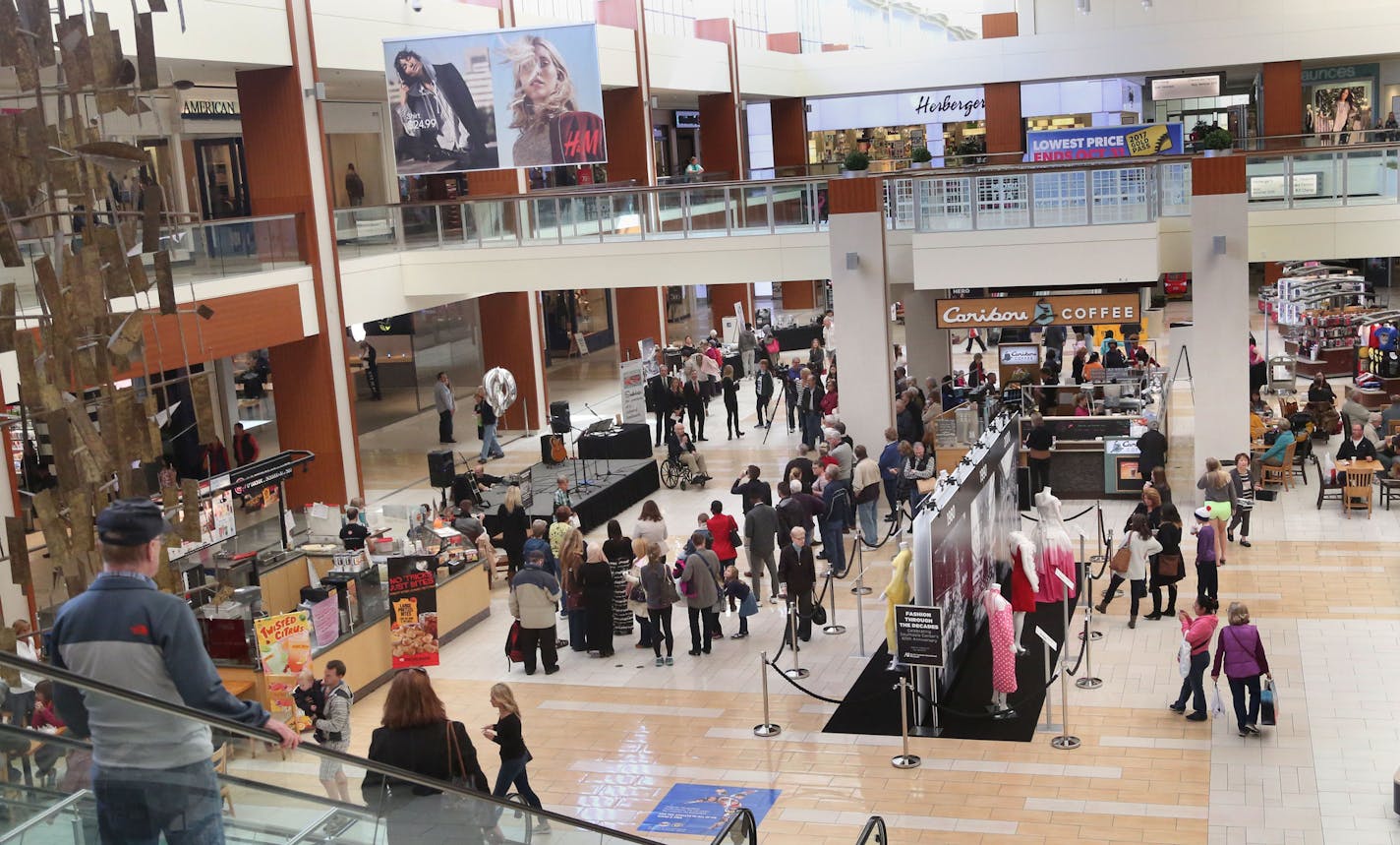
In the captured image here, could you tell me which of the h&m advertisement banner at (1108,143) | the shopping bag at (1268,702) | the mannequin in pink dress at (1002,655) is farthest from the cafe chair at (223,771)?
the h&m advertisement banner at (1108,143)

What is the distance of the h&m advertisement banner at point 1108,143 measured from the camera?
22.9m

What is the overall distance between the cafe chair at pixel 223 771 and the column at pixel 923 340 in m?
20.8

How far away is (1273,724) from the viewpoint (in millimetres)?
12109

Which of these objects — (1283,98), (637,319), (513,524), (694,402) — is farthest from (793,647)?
(1283,98)

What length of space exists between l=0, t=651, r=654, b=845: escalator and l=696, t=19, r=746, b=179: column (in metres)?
33.5

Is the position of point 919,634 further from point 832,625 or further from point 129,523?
point 129,523

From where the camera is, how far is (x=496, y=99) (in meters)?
21.8

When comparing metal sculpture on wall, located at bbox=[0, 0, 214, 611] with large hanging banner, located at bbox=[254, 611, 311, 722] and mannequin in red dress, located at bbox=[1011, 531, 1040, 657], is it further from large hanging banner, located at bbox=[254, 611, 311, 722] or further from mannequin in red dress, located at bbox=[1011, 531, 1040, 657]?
mannequin in red dress, located at bbox=[1011, 531, 1040, 657]

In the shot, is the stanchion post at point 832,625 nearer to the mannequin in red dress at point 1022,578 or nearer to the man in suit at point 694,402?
the mannequin in red dress at point 1022,578

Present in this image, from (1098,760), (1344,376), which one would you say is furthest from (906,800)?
(1344,376)

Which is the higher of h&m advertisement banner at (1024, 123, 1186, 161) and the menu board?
h&m advertisement banner at (1024, 123, 1186, 161)

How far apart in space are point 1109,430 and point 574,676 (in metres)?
9.89

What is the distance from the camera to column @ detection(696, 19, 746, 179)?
37.6 metres

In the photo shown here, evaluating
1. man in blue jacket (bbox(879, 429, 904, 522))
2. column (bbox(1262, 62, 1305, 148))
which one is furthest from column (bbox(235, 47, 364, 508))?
column (bbox(1262, 62, 1305, 148))
